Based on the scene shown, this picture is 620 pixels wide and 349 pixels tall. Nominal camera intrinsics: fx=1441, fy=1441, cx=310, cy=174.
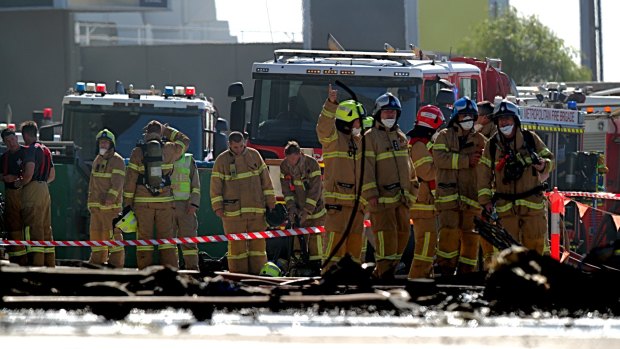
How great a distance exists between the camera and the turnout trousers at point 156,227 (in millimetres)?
14375

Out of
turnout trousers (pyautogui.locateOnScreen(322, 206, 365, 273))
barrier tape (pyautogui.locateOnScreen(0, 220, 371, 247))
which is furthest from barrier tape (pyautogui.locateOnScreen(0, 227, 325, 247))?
turnout trousers (pyautogui.locateOnScreen(322, 206, 365, 273))

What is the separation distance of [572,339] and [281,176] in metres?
9.82

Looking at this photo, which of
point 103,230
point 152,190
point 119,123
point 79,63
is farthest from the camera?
point 79,63

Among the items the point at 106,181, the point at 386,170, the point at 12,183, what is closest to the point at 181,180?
the point at 106,181

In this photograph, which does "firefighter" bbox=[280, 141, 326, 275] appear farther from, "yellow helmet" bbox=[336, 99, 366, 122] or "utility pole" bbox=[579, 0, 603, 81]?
"utility pole" bbox=[579, 0, 603, 81]

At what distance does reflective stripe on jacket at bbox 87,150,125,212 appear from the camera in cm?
1499

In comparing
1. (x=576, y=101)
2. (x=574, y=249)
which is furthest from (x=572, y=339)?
(x=576, y=101)

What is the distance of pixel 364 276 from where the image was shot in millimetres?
7410

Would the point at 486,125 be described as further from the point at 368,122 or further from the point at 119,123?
the point at 119,123

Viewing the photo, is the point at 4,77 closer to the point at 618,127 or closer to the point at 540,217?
the point at 618,127

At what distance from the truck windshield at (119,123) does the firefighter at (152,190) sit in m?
3.52

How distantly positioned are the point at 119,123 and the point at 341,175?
21.1 ft

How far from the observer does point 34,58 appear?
144 feet

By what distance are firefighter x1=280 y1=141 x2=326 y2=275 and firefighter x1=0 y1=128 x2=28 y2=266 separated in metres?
2.68
